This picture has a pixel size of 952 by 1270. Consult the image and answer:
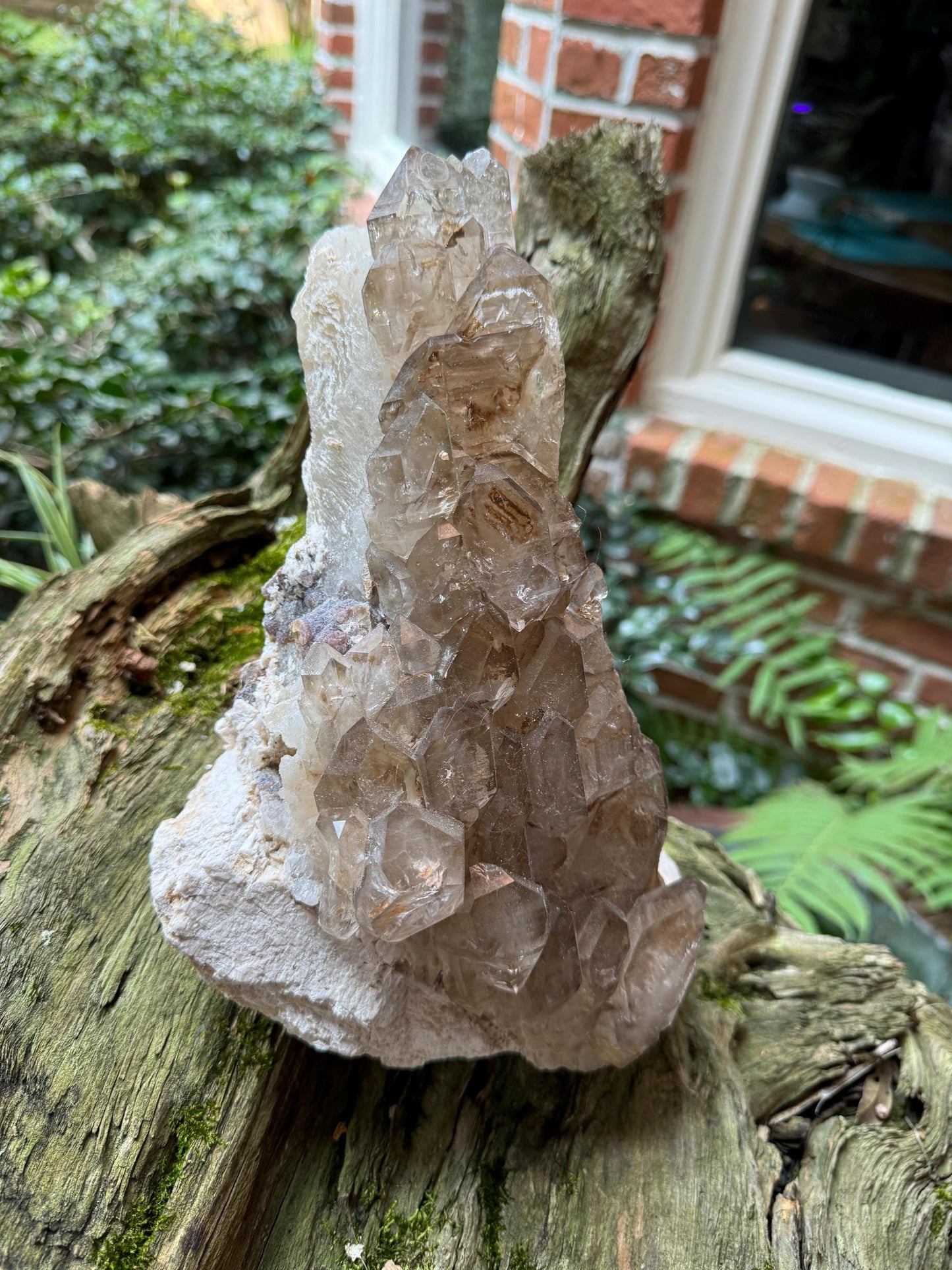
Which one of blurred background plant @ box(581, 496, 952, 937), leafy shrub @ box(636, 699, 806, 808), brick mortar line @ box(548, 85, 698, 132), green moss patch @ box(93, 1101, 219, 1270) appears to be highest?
brick mortar line @ box(548, 85, 698, 132)

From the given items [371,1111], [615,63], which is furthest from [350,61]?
[371,1111]

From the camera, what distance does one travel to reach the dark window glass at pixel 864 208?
164 cm

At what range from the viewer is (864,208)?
180cm

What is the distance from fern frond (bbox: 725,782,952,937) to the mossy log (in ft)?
1.29

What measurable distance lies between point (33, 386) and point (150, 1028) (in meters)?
1.26

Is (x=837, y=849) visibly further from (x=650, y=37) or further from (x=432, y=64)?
(x=432, y=64)

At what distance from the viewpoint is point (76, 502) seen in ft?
4.81

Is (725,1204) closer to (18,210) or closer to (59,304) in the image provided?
(59,304)

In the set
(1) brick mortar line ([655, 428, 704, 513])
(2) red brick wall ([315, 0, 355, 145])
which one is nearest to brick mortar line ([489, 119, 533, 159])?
(1) brick mortar line ([655, 428, 704, 513])

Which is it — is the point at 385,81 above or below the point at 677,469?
above

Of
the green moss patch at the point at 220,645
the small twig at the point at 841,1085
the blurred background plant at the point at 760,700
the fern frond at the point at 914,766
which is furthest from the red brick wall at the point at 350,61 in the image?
the small twig at the point at 841,1085

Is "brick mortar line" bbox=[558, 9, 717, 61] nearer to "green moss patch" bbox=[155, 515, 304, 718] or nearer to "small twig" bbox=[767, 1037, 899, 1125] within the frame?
"green moss patch" bbox=[155, 515, 304, 718]

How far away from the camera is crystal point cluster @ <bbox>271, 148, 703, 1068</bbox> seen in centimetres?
72

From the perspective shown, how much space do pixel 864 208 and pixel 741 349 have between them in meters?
0.32
